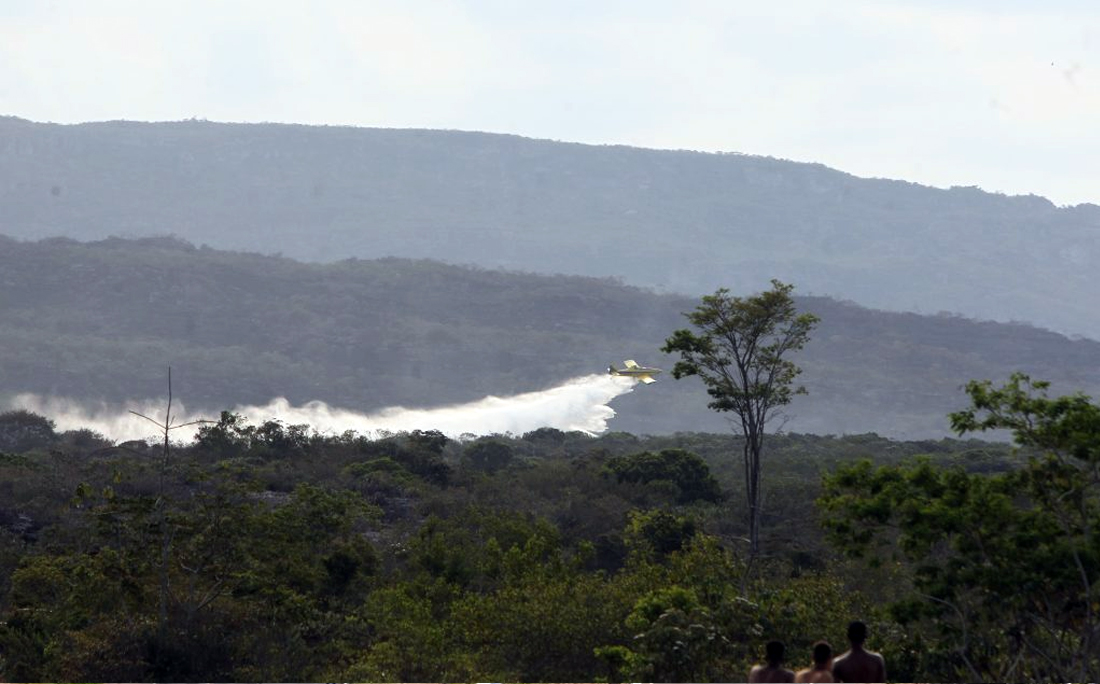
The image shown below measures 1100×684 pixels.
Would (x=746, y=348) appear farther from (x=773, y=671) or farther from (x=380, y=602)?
(x=773, y=671)

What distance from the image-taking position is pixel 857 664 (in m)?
19.0

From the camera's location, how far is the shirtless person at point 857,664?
62.3 feet

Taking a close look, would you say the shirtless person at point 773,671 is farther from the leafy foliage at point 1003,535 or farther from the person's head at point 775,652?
the leafy foliage at point 1003,535

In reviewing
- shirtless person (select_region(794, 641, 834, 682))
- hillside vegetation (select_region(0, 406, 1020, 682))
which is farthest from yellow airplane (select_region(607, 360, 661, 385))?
shirtless person (select_region(794, 641, 834, 682))

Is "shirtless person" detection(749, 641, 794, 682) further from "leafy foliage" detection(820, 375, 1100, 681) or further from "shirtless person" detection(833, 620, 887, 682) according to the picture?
"leafy foliage" detection(820, 375, 1100, 681)

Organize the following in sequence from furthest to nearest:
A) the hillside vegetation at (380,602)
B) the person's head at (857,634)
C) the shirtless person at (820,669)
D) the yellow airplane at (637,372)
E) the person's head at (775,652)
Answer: the yellow airplane at (637,372) → the hillside vegetation at (380,602) → the person's head at (857,634) → the person's head at (775,652) → the shirtless person at (820,669)

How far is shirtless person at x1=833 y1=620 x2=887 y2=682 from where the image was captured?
18984 mm

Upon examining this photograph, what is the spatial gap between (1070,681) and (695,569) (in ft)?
39.5

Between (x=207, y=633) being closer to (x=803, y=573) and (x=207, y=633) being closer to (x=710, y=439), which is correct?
(x=803, y=573)

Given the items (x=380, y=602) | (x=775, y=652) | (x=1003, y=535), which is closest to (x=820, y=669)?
(x=775, y=652)

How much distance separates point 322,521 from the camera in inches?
1829

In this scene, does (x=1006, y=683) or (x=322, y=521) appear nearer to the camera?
(x=1006, y=683)

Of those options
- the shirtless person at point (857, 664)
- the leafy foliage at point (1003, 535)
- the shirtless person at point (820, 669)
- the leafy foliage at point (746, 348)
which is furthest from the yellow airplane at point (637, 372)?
the shirtless person at point (820, 669)

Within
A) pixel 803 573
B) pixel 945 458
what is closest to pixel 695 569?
pixel 803 573
